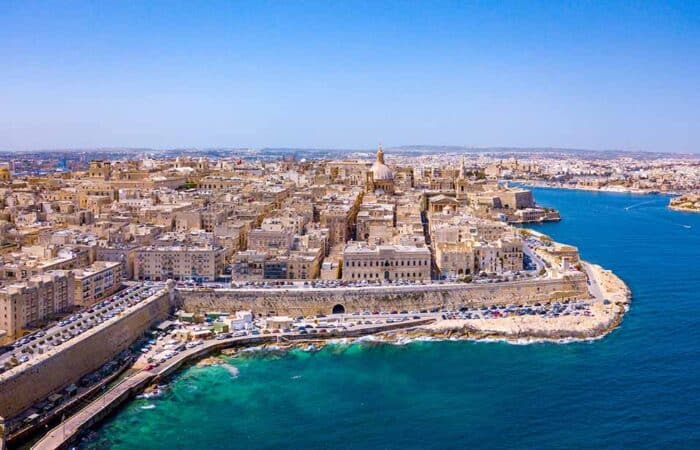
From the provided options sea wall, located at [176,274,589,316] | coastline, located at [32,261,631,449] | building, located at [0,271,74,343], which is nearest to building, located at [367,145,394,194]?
sea wall, located at [176,274,589,316]

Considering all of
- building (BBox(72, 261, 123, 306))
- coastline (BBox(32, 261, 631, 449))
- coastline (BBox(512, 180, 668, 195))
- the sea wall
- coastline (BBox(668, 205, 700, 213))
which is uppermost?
coastline (BBox(512, 180, 668, 195))

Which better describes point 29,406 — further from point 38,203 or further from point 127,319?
point 38,203

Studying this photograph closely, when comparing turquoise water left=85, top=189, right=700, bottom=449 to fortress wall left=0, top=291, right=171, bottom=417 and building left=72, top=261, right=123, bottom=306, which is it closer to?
fortress wall left=0, top=291, right=171, bottom=417

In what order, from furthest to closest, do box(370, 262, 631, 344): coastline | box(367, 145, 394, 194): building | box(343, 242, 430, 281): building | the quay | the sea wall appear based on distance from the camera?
box(367, 145, 394, 194): building < box(343, 242, 430, 281): building < the sea wall < box(370, 262, 631, 344): coastline < the quay

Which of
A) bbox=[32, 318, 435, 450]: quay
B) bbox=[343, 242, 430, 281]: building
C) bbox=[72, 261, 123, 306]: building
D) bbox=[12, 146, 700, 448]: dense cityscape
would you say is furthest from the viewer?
bbox=[343, 242, 430, 281]: building

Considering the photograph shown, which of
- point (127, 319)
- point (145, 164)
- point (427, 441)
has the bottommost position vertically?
point (427, 441)

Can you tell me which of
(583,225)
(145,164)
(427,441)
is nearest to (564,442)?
(427,441)
